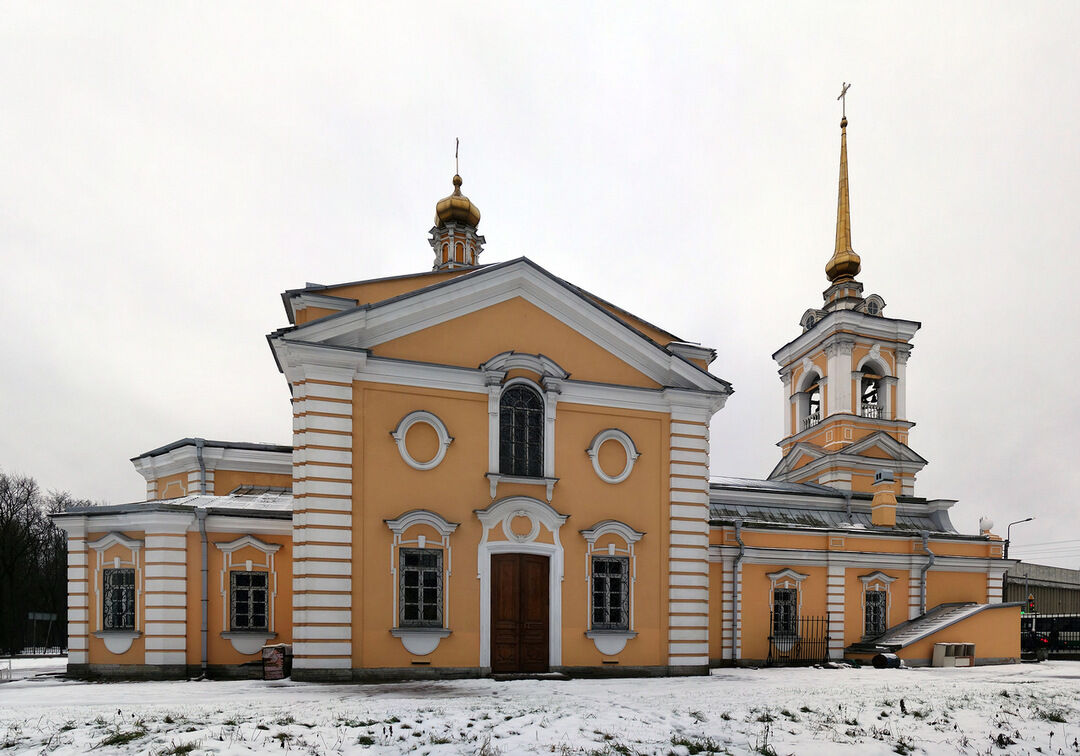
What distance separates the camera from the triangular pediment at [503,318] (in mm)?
13727

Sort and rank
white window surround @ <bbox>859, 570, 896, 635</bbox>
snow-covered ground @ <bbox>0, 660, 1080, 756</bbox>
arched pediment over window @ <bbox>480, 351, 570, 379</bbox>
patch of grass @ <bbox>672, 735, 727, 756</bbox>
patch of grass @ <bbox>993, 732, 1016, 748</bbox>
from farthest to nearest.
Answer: white window surround @ <bbox>859, 570, 896, 635</bbox>, arched pediment over window @ <bbox>480, 351, 570, 379</bbox>, patch of grass @ <bbox>993, 732, 1016, 748</bbox>, patch of grass @ <bbox>672, 735, 727, 756</bbox>, snow-covered ground @ <bbox>0, 660, 1080, 756</bbox>

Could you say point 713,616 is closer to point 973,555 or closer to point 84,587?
point 973,555

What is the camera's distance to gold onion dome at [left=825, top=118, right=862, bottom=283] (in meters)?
30.4

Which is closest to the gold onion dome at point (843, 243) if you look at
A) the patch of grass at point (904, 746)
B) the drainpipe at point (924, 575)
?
the drainpipe at point (924, 575)

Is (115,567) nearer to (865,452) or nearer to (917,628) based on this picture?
(917,628)

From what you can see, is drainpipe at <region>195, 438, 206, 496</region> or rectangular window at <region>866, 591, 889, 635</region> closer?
drainpipe at <region>195, 438, 206, 496</region>

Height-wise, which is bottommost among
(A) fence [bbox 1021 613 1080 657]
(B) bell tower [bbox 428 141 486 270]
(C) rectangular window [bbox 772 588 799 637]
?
(A) fence [bbox 1021 613 1080 657]

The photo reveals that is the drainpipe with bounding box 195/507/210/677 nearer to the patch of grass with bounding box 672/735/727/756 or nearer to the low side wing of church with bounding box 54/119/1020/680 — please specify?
the low side wing of church with bounding box 54/119/1020/680

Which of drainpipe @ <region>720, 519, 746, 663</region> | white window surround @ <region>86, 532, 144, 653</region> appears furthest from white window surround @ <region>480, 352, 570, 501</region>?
white window surround @ <region>86, 532, 144, 653</region>

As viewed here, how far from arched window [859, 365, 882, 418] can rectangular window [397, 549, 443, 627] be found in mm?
20587

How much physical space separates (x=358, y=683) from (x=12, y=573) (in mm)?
31768

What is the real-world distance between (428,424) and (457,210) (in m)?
10.2

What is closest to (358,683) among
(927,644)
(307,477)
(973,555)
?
(307,477)

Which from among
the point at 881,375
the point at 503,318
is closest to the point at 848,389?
the point at 881,375
